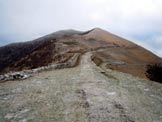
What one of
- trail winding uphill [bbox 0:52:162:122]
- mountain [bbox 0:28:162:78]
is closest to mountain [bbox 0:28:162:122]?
trail winding uphill [bbox 0:52:162:122]

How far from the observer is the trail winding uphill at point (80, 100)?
17.0 m

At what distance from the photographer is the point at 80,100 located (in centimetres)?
2020

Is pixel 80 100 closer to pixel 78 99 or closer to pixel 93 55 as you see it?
pixel 78 99

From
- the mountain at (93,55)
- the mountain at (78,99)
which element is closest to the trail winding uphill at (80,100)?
the mountain at (78,99)

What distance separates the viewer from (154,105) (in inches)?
786

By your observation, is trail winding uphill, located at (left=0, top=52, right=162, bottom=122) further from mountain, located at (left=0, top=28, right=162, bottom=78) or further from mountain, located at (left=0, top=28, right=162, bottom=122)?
mountain, located at (left=0, top=28, right=162, bottom=78)

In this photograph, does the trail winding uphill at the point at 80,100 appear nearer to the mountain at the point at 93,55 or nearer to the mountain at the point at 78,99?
the mountain at the point at 78,99

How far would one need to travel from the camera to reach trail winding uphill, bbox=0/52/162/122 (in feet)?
55.9

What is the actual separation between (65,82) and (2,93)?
547 cm

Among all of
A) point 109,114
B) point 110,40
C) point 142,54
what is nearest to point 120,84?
point 109,114

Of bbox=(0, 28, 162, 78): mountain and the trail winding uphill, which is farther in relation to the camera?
bbox=(0, 28, 162, 78): mountain

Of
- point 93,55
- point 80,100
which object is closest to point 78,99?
point 80,100

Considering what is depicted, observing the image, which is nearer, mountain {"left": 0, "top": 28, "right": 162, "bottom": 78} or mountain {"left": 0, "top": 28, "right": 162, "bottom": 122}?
mountain {"left": 0, "top": 28, "right": 162, "bottom": 122}

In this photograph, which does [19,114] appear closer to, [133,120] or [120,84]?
[133,120]
